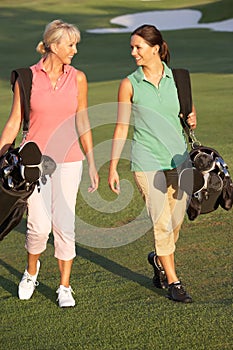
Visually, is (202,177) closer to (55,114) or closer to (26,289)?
(55,114)

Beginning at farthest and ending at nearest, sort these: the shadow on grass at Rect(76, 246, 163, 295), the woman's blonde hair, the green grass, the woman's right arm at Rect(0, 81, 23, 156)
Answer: the shadow on grass at Rect(76, 246, 163, 295), the woman's right arm at Rect(0, 81, 23, 156), the woman's blonde hair, the green grass

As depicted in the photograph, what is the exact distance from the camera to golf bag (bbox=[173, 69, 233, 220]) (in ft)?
21.2

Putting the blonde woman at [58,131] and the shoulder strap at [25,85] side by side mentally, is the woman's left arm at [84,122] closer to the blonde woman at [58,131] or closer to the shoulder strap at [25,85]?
the blonde woman at [58,131]

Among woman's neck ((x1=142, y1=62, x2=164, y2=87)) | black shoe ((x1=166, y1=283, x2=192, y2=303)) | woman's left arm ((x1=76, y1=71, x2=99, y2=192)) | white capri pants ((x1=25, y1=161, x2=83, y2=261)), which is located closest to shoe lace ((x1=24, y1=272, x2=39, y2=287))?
white capri pants ((x1=25, y1=161, x2=83, y2=261))

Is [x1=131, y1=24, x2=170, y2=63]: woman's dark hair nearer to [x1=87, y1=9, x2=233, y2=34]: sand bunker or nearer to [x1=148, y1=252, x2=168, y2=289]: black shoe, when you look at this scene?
[x1=148, y1=252, x2=168, y2=289]: black shoe

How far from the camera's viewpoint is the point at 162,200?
6.67m

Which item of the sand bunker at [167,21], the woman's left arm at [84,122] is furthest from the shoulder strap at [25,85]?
the sand bunker at [167,21]

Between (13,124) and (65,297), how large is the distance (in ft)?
4.07

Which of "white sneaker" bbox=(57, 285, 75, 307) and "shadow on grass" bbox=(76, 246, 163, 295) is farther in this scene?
"shadow on grass" bbox=(76, 246, 163, 295)

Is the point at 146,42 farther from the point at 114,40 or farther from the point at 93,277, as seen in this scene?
the point at 114,40

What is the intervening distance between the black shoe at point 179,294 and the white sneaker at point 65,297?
688mm

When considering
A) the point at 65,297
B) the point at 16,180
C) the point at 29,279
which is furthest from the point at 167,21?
the point at 16,180

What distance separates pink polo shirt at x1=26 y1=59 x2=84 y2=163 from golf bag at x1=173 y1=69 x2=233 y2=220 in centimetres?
77

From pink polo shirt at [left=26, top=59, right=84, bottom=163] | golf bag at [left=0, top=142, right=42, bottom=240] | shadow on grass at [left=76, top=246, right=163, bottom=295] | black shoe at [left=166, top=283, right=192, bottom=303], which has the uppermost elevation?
pink polo shirt at [left=26, top=59, right=84, bottom=163]
